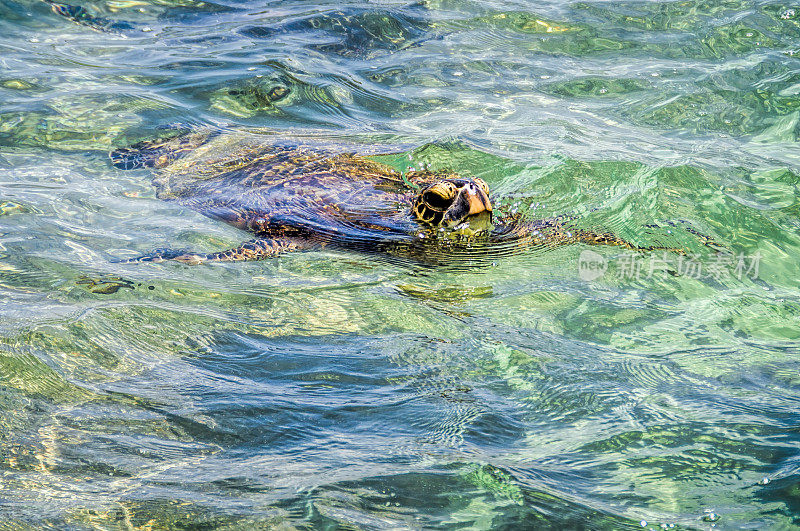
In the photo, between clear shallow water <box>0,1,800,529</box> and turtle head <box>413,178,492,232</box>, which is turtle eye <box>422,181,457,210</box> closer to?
turtle head <box>413,178,492,232</box>

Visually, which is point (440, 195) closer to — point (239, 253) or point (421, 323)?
point (421, 323)

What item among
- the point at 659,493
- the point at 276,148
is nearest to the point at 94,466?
the point at 659,493

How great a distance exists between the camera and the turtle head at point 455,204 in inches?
189

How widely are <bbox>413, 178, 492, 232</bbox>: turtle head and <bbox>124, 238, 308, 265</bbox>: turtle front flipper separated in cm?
90

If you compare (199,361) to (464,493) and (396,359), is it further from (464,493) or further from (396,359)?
(464,493)

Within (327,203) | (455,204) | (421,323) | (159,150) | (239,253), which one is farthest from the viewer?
(159,150)

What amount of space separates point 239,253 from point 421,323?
5.10 feet

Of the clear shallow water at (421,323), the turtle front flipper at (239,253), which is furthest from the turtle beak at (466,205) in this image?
the turtle front flipper at (239,253)

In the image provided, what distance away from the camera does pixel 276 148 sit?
620 cm

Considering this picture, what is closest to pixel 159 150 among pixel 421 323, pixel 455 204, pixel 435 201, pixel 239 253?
pixel 239 253

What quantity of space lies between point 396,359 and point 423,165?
308 cm

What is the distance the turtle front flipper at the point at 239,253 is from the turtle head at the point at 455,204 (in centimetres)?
90

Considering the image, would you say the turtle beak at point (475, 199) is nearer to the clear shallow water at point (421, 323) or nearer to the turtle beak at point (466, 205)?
the turtle beak at point (466, 205)

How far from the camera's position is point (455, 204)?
15.8 ft
